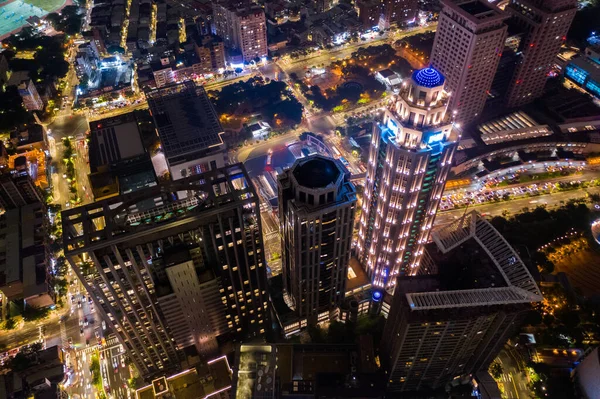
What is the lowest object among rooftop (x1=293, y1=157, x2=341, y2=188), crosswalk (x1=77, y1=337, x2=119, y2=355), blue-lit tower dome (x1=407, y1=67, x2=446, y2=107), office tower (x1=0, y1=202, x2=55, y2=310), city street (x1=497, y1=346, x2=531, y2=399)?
crosswalk (x1=77, y1=337, x2=119, y2=355)

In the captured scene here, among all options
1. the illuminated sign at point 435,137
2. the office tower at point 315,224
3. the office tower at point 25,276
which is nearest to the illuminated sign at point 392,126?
the illuminated sign at point 435,137

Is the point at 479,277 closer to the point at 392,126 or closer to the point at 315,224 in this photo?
the point at 315,224

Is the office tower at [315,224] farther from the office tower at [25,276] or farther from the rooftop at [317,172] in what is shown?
the office tower at [25,276]

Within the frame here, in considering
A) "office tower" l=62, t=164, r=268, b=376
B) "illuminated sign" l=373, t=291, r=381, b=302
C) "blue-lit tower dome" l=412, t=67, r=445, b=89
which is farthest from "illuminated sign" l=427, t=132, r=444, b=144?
"illuminated sign" l=373, t=291, r=381, b=302

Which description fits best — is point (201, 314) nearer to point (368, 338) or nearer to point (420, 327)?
point (368, 338)

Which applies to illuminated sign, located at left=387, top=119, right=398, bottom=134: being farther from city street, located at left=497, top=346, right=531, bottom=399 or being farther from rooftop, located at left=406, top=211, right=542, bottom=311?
city street, located at left=497, top=346, right=531, bottom=399

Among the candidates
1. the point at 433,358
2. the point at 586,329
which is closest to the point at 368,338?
the point at 433,358
